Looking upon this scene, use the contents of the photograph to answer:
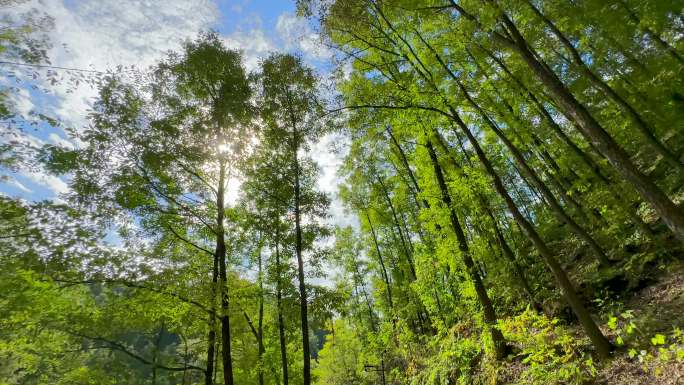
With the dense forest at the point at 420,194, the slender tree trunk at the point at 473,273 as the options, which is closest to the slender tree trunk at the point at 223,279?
the dense forest at the point at 420,194

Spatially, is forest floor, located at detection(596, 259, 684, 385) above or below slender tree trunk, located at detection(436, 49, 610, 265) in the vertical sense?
below

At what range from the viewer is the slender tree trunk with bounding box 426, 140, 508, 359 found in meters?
8.62

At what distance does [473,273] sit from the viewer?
30.6 feet

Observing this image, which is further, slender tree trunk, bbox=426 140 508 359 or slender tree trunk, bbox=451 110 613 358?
slender tree trunk, bbox=426 140 508 359

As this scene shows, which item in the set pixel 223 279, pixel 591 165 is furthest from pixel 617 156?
pixel 223 279

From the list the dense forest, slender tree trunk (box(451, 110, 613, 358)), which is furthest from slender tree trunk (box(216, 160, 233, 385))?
slender tree trunk (box(451, 110, 613, 358))

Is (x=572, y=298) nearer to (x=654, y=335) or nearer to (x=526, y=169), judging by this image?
(x=654, y=335)

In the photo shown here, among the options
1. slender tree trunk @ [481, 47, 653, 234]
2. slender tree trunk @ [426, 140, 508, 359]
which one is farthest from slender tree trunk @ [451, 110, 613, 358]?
slender tree trunk @ [481, 47, 653, 234]

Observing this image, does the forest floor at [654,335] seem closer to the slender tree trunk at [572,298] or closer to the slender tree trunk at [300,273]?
the slender tree trunk at [572,298]

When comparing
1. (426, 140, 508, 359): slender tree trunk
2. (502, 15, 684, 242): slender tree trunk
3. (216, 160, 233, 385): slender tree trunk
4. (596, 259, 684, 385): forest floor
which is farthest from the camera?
(426, 140, 508, 359): slender tree trunk

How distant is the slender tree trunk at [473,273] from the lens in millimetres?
8625

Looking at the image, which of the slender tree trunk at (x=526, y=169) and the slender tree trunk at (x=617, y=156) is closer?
the slender tree trunk at (x=617, y=156)

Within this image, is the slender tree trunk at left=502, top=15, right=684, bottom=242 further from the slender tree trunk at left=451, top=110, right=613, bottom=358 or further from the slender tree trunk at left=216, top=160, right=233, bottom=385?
the slender tree trunk at left=216, top=160, right=233, bottom=385

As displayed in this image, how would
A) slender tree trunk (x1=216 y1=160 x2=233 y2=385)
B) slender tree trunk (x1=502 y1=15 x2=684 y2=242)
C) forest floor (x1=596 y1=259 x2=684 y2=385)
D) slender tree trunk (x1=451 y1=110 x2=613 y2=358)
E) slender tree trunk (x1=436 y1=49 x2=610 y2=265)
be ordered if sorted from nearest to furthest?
1. slender tree trunk (x1=502 y1=15 x2=684 y2=242)
2. forest floor (x1=596 y1=259 x2=684 y2=385)
3. slender tree trunk (x1=451 y1=110 x2=613 y2=358)
4. slender tree trunk (x1=436 y1=49 x2=610 y2=265)
5. slender tree trunk (x1=216 y1=160 x2=233 y2=385)
